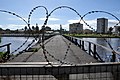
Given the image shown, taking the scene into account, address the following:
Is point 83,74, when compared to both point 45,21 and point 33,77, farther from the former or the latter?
point 45,21

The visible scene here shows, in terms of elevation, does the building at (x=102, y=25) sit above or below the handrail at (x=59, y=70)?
above

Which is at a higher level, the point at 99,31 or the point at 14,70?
the point at 99,31

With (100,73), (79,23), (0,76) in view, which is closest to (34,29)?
(79,23)

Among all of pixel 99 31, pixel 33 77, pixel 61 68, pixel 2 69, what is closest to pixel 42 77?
pixel 33 77

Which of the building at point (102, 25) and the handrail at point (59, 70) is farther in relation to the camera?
the building at point (102, 25)

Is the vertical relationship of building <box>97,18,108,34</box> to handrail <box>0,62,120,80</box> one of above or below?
above

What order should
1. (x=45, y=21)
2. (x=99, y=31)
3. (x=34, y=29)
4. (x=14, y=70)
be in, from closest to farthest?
1. (x=14, y=70)
2. (x=45, y=21)
3. (x=34, y=29)
4. (x=99, y=31)

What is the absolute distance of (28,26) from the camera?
4074 millimetres

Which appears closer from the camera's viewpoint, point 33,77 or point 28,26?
point 33,77

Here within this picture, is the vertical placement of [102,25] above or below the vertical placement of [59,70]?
above

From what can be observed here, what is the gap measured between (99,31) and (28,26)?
5.02 ft

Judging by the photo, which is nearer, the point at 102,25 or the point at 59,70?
the point at 59,70

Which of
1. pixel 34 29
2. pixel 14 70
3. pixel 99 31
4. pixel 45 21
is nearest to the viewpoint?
pixel 14 70

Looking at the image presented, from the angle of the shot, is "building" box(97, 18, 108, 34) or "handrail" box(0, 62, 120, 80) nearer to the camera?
"handrail" box(0, 62, 120, 80)
